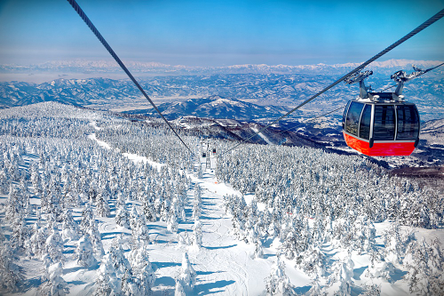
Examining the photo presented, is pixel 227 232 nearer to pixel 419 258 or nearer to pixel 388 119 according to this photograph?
pixel 419 258

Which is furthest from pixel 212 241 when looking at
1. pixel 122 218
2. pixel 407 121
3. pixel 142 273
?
pixel 407 121

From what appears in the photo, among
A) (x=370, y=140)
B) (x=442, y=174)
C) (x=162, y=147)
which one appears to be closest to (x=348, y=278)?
(x=370, y=140)

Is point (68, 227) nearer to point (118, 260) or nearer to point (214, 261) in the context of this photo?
point (118, 260)

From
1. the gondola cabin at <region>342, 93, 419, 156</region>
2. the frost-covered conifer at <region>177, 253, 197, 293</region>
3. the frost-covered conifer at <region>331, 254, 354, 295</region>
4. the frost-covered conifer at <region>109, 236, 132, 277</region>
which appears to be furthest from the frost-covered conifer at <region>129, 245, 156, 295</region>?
the gondola cabin at <region>342, 93, 419, 156</region>

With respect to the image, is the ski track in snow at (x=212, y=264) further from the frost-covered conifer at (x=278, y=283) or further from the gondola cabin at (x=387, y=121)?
the gondola cabin at (x=387, y=121)

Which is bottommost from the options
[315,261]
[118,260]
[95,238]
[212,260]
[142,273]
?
[212,260]

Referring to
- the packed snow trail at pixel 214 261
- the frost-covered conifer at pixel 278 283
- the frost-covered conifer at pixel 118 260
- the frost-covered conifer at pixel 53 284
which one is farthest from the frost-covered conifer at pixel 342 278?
the frost-covered conifer at pixel 53 284

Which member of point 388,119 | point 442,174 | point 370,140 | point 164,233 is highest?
point 388,119
